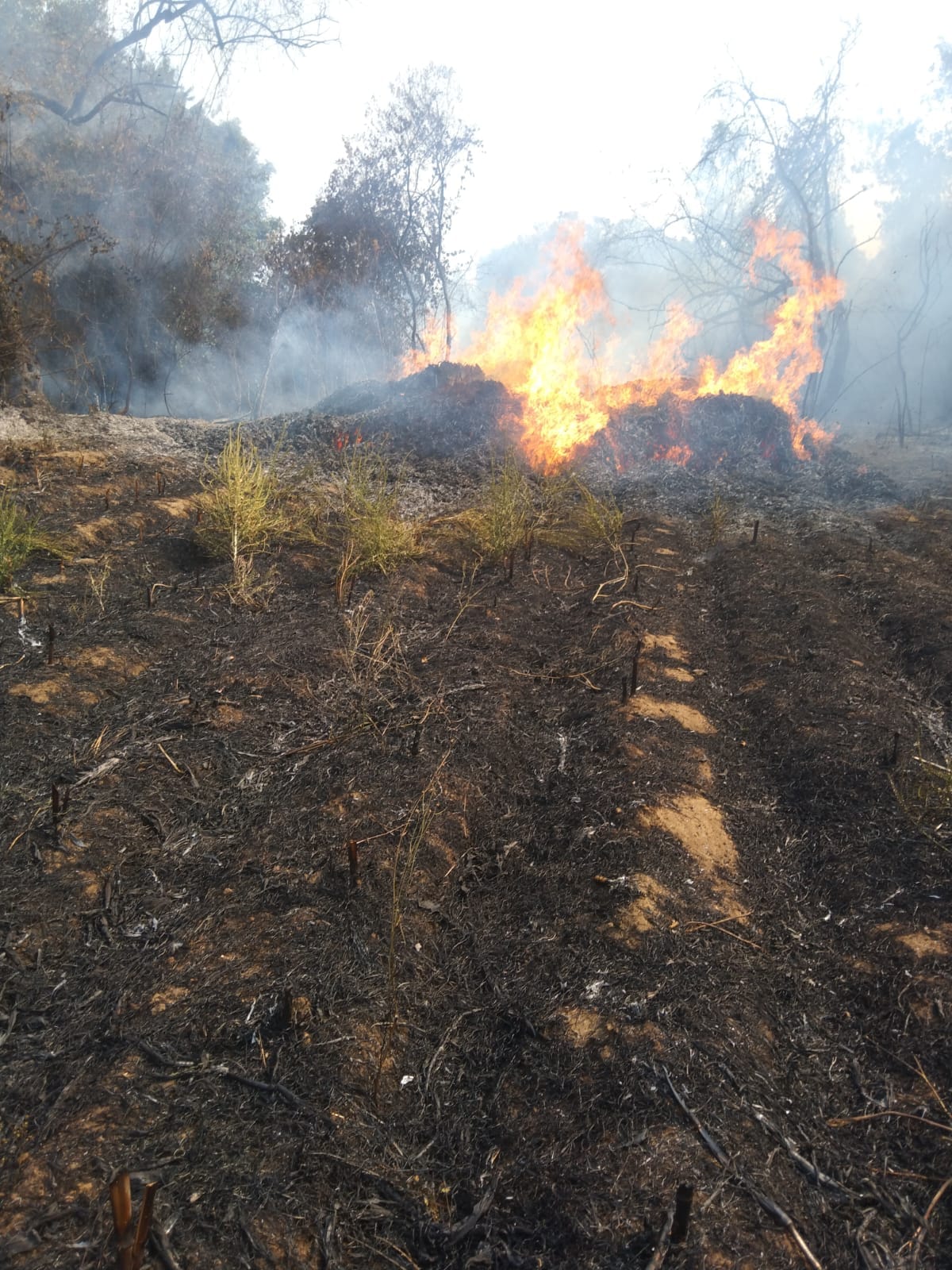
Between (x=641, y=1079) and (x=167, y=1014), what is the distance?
4.46 feet

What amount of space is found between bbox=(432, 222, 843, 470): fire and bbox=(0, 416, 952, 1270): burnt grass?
7.33 m

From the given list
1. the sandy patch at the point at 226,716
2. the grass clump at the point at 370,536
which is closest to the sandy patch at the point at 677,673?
the grass clump at the point at 370,536

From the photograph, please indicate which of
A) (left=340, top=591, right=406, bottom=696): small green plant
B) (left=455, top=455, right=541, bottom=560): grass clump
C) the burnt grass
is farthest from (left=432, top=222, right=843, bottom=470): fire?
the burnt grass

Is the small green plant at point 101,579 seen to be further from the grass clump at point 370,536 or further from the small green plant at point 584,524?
the small green plant at point 584,524

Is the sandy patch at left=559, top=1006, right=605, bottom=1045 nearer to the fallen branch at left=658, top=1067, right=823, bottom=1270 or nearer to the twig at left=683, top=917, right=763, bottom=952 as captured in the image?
the fallen branch at left=658, top=1067, right=823, bottom=1270

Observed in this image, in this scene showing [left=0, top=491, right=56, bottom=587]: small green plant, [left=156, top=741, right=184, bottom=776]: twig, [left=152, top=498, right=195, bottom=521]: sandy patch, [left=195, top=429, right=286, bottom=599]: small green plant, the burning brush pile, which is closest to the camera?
[left=156, top=741, right=184, bottom=776]: twig

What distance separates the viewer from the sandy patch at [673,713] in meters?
4.14

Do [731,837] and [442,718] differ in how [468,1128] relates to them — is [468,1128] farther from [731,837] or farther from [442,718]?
[442,718]

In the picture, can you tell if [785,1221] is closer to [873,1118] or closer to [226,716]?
[873,1118]

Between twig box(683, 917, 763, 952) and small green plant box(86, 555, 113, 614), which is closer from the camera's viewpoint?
twig box(683, 917, 763, 952)

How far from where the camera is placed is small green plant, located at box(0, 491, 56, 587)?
496cm

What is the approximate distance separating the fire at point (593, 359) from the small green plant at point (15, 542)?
6.99m

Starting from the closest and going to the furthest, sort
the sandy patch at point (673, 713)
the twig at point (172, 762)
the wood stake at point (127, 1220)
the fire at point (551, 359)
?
1. the wood stake at point (127, 1220)
2. the twig at point (172, 762)
3. the sandy patch at point (673, 713)
4. the fire at point (551, 359)

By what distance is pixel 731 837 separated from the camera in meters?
3.29
